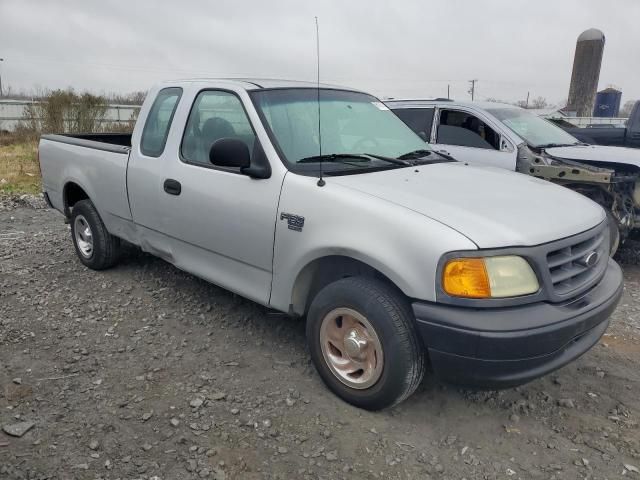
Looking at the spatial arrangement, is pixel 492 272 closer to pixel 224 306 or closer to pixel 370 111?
pixel 370 111

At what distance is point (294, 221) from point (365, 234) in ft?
1.68

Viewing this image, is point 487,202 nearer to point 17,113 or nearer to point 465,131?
point 465,131

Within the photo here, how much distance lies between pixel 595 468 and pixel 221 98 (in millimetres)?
3185

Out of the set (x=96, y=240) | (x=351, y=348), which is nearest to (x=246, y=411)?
(x=351, y=348)

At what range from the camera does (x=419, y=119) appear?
6914 mm

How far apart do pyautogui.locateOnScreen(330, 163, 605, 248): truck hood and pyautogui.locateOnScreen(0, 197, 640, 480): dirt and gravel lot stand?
111cm

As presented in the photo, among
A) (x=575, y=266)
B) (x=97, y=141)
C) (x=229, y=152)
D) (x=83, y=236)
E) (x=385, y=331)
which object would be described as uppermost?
(x=229, y=152)

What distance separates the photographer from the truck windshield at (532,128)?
6.32 meters

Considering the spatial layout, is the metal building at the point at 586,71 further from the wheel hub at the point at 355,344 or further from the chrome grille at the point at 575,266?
the wheel hub at the point at 355,344

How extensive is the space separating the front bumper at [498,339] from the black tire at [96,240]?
3561mm

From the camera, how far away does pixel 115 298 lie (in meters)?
4.61

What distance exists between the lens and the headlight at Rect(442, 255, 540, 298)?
2418 mm

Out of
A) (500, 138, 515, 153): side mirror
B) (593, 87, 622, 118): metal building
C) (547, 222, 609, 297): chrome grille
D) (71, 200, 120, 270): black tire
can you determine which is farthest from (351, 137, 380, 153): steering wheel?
(593, 87, 622, 118): metal building

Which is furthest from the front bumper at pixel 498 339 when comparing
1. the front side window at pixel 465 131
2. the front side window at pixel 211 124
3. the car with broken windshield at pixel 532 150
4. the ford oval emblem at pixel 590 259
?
the front side window at pixel 465 131
